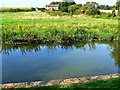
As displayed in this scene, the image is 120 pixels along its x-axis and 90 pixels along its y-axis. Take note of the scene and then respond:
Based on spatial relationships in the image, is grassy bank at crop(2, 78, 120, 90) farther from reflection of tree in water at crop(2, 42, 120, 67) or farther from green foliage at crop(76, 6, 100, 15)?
green foliage at crop(76, 6, 100, 15)

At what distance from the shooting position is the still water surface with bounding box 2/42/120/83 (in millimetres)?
13174

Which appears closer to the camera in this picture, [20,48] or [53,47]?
[20,48]

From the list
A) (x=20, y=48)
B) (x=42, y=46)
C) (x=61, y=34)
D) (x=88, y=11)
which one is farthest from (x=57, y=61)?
(x=88, y=11)

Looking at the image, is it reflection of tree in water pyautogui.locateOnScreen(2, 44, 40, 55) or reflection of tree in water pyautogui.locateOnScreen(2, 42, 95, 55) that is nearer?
reflection of tree in water pyautogui.locateOnScreen(2, 44, 40, 55)

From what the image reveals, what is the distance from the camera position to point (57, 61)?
1587 centimetres

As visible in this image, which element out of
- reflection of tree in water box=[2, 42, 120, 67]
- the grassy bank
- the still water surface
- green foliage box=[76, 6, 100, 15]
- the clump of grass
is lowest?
the still water surface

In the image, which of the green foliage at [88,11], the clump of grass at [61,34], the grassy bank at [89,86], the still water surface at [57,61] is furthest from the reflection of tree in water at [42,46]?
the green foliage at [88,11]

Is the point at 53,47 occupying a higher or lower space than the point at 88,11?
lower

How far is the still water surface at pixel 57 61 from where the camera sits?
13.2 meters

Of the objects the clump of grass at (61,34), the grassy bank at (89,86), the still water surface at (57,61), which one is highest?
the clump of grass at (61,34)

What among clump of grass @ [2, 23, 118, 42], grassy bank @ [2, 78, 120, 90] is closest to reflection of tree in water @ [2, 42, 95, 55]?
clump of grass @ [2, 23, 118, 42]

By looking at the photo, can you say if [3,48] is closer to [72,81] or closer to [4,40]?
[4,40]

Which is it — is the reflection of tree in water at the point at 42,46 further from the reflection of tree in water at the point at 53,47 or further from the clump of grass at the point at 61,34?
the clump of grass at the point at 61,34

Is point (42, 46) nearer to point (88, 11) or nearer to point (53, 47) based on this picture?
point (53, 47)
